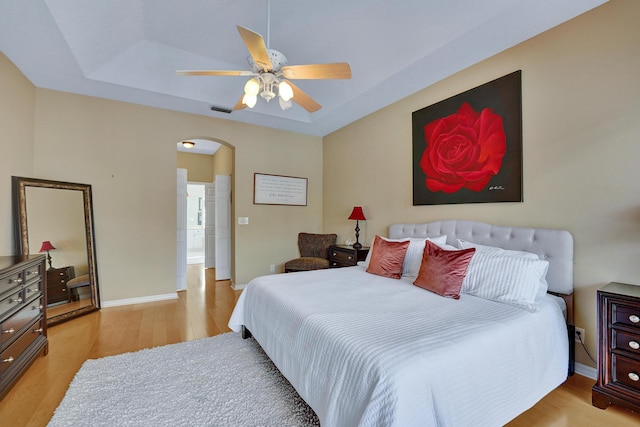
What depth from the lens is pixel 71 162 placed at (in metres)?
3.39

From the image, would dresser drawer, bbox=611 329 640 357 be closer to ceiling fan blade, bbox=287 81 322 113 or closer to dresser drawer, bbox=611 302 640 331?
dresser drawer, bbox=611 302 640 331

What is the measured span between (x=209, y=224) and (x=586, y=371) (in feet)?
19.9

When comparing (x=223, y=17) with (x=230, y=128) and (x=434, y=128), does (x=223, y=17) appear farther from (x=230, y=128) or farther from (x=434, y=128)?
(x=434, y=128)

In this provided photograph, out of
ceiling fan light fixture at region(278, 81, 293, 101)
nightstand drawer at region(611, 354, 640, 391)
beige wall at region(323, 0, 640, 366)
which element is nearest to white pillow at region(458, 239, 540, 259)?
beige wall at region(323, 0, 640, 366)

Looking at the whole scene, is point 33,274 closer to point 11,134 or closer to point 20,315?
point 20,315

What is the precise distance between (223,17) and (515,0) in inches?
94.3

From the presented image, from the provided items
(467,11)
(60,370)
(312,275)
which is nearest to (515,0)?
(467,11)

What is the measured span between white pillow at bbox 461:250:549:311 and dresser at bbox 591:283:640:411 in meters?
0.36

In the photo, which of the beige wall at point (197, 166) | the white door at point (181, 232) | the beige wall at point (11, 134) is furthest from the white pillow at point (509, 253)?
the beige wall at point (197, 166)

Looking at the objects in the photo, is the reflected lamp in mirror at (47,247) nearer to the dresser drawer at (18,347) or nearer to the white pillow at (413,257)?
the dresser drawer at (18,347)

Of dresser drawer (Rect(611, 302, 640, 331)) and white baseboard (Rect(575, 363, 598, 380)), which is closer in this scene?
dresser drawer (Rect(611, 302, 640, 331))

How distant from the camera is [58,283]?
3.03 metres

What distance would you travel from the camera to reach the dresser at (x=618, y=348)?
161 cm

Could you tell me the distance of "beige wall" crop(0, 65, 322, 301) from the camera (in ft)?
9.71
